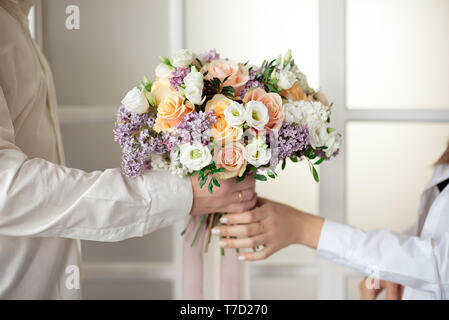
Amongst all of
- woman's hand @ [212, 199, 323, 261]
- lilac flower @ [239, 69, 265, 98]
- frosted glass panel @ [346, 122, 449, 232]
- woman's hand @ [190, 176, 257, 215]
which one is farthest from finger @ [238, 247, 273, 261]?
frosted glass panel @ [346, 122, 449, 232]

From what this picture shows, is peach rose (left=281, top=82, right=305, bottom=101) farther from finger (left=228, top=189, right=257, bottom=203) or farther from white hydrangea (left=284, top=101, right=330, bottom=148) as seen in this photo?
finger (left=228, top=189, right=257, bottom=203)

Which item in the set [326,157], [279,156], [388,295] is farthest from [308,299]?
[279,156]

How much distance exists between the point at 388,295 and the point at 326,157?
0.54 metres

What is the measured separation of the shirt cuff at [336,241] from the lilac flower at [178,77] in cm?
60

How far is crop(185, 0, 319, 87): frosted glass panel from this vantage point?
1479 millimetres

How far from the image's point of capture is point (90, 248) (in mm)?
1571

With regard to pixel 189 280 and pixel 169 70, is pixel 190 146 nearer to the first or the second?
pixel 169 70

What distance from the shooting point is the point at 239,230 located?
1061mm

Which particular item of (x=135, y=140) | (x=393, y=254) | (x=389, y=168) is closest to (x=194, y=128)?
(x=135, y=140)

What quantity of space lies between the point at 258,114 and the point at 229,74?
133mm

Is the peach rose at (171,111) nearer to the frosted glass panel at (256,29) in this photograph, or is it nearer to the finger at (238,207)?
the finger at (238,207)

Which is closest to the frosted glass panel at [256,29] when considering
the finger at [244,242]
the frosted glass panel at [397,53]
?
the frosted glass panel at [397,53]

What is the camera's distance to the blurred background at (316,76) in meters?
1.47

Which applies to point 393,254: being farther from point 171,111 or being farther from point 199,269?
point 171,111
